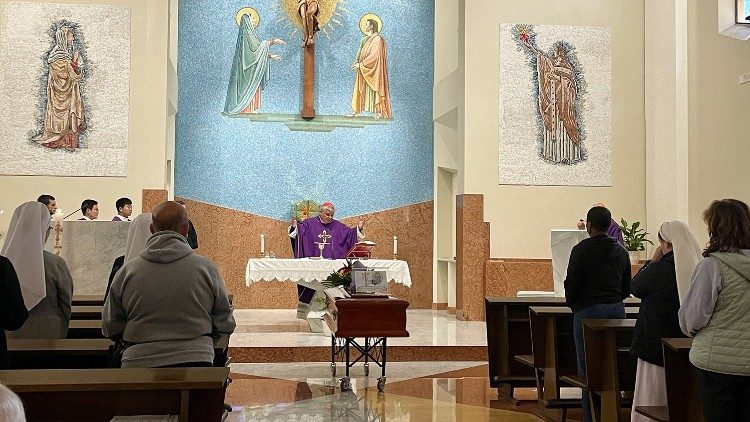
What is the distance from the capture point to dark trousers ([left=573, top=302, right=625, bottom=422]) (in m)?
6.00

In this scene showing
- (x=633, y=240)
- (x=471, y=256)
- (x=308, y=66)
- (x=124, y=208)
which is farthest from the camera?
(x=308, y=66)

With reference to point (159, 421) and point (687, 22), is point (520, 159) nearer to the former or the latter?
point (687, 22)

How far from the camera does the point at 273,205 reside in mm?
15547

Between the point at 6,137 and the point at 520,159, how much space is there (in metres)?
7.62

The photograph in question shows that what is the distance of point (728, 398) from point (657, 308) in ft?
3.46

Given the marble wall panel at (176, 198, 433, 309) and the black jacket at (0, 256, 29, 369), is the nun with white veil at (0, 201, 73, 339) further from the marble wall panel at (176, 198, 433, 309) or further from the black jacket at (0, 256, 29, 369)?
the marble wall panel at (176, 198, 433, 309)

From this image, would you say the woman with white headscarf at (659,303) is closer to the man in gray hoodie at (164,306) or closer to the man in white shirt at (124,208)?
the man in gray hoodie at (164,306)

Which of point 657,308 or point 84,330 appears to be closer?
point 657,308

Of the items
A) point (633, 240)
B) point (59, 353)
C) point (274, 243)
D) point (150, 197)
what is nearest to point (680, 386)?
point (59, 353)

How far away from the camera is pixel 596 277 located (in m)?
5.94

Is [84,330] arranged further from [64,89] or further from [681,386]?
[64,89]

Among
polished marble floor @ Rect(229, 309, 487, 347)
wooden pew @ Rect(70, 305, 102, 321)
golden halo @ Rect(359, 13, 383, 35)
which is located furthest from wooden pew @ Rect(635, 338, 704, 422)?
golden halo @ Rect(359, 13, 383, 35)

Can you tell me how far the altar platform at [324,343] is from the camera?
10055 millimetres

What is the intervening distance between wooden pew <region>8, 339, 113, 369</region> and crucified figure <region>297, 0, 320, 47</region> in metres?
10.7
